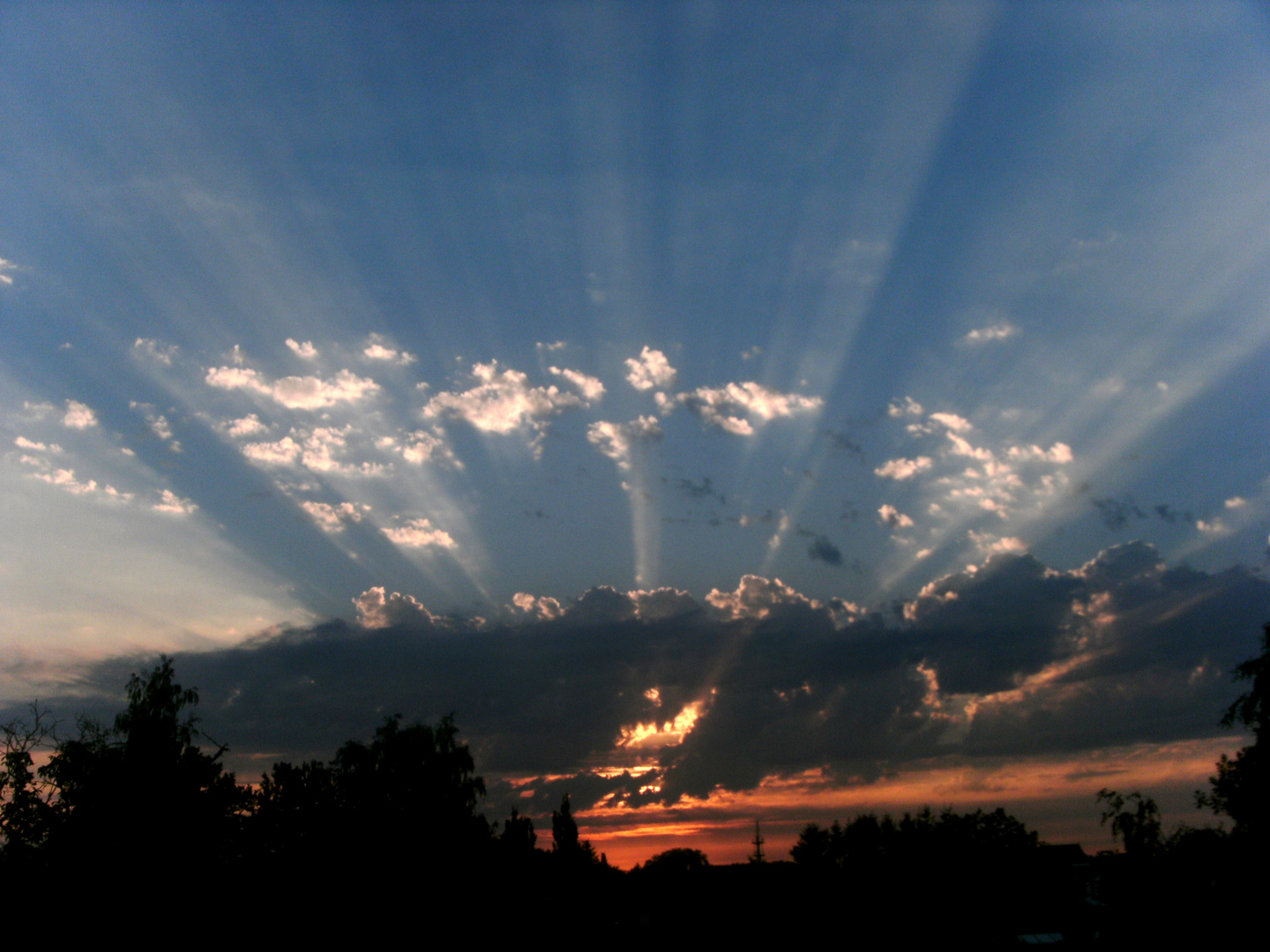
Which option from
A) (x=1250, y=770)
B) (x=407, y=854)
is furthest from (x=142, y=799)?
(x=1250, y=770)

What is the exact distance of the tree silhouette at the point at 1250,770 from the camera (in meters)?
41.6

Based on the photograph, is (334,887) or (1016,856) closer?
(334,887)

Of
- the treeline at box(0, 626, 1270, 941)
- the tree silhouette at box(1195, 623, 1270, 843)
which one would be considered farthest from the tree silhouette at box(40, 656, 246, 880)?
the tree silhouette at box(1195, 623, 1270, 843)

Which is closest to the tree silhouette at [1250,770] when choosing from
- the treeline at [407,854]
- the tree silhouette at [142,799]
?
the treeline at [407,854]

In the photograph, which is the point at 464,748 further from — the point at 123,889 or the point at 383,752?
the point at 123,889

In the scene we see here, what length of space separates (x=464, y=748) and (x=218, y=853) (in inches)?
750

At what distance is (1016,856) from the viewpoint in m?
85.8

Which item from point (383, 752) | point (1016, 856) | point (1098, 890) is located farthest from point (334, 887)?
point (1098, 890)

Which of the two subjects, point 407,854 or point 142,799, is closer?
point 142,799

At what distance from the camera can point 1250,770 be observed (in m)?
48.0

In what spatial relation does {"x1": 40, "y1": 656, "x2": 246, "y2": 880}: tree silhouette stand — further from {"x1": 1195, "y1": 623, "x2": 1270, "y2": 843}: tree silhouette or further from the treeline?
{"x1": 1195, "y1": 623, "x2": 1270, "y2": 843}: tree silhouette

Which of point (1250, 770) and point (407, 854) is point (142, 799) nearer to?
point (407, 854)

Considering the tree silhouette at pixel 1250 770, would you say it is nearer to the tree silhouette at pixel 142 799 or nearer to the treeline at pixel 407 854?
the treeline at pixel 407 854

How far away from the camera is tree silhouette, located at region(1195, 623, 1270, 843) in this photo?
136 ft
